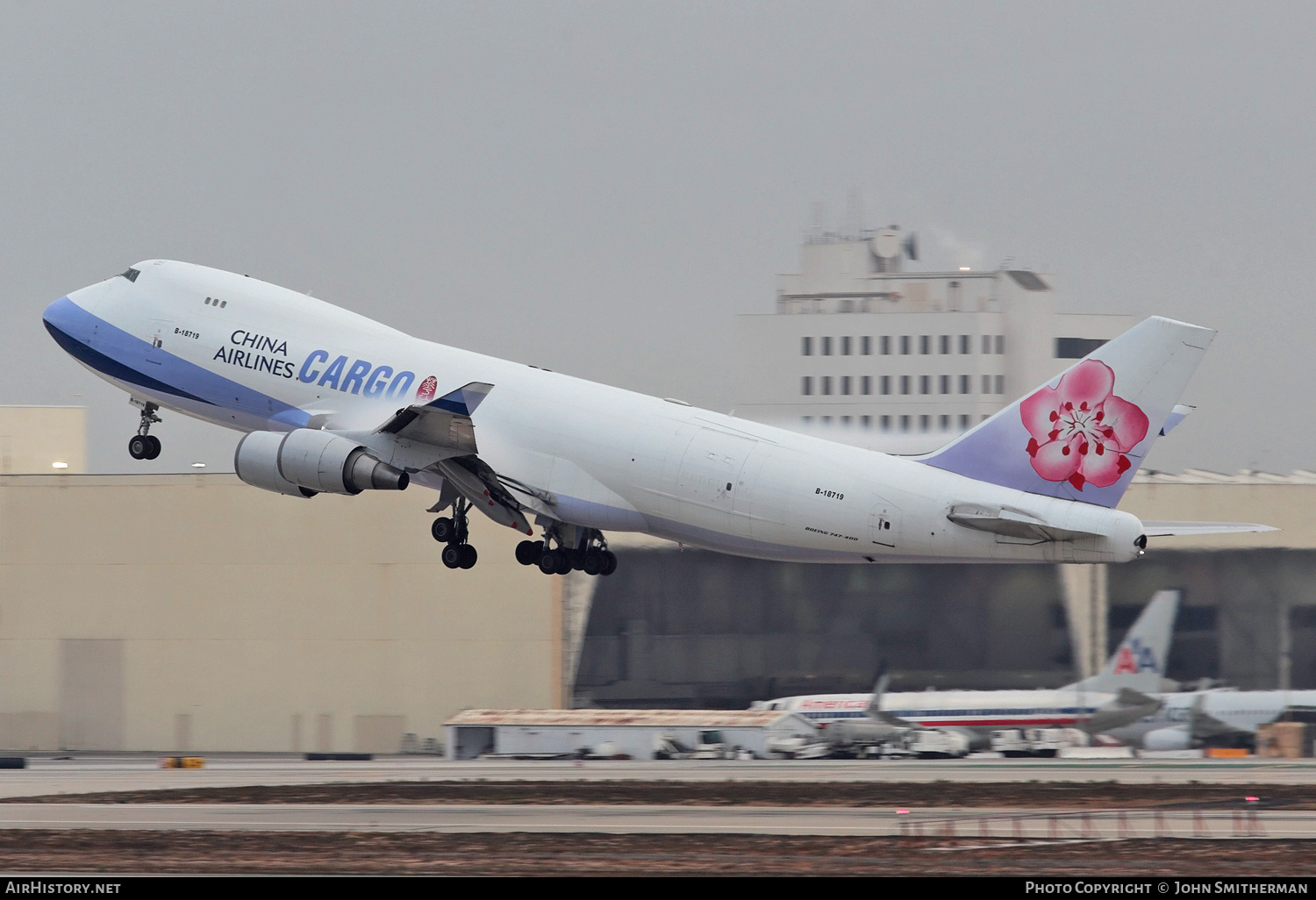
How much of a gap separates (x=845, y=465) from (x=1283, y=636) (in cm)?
3813

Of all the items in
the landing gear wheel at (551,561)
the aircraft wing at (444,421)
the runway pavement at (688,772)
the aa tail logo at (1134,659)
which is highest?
the aircraft wing at (444,421)

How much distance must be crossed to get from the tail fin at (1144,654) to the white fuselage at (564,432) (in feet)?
96.7

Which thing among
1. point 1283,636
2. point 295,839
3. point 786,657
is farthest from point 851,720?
point 295,839

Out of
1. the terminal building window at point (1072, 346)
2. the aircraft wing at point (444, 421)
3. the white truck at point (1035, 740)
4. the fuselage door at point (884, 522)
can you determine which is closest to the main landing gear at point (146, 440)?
the aircraft wing at point (444, 421)

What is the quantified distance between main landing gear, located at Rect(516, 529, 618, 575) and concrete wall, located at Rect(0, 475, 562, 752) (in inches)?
1122

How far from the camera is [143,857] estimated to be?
1146 inches

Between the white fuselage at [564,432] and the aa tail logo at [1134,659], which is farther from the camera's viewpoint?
the aa tail logo at [1134,659]

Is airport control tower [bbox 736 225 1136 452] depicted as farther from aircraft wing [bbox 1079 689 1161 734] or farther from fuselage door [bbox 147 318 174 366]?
fuselage door [bbox 147 318 174 366]

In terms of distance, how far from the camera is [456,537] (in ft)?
122

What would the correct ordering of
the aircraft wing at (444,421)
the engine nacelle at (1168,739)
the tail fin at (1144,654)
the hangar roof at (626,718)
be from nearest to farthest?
the aircraft wing at (444,421)
the hangar roof at (626,718)
the engine nacelle at (1168,739)
the tail fin at (1144,654)

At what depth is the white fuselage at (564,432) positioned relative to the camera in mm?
31953

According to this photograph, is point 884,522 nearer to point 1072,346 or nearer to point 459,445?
point 459,445

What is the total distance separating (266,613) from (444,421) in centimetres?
3700

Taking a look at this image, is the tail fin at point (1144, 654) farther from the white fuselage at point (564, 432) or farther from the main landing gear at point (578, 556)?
the white fuselage at point (564, 432)
